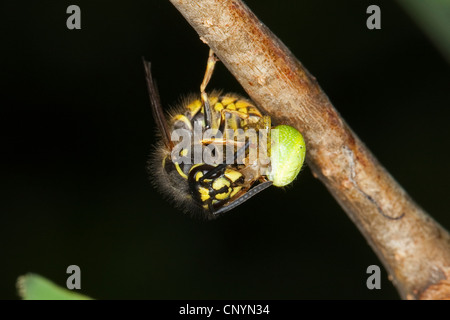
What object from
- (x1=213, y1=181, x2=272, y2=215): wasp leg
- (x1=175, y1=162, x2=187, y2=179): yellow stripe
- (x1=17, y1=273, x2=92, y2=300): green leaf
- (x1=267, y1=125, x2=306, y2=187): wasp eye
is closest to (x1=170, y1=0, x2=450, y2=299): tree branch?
(x1=267, y1=125, x2=306, y2=187): wasp eye

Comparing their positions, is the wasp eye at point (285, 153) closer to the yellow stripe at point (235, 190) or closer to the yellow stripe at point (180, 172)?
the yellow stripe at point (235, 190)

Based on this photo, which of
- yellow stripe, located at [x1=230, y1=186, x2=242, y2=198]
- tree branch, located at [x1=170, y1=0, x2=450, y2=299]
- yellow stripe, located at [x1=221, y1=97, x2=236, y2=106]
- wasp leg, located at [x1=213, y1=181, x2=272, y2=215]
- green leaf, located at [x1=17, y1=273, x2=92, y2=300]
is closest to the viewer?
green leaf, located at [x1=17, y1=273, x2=92, y2=300]

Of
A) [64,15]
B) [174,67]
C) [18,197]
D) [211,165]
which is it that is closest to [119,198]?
[18,197]

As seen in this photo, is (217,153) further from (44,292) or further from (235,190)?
(44,292)

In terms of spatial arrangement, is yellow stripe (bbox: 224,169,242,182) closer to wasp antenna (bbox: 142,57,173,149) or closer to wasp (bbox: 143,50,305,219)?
wasp (bbox: 143,50,305,219)

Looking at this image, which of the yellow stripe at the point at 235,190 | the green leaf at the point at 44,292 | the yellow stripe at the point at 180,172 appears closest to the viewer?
the green leaf at the point at 44,292

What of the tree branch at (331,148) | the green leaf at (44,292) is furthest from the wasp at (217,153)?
the green leaf at (44,292)

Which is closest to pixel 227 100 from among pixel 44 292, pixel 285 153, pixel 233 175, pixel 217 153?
pixel 217 153
